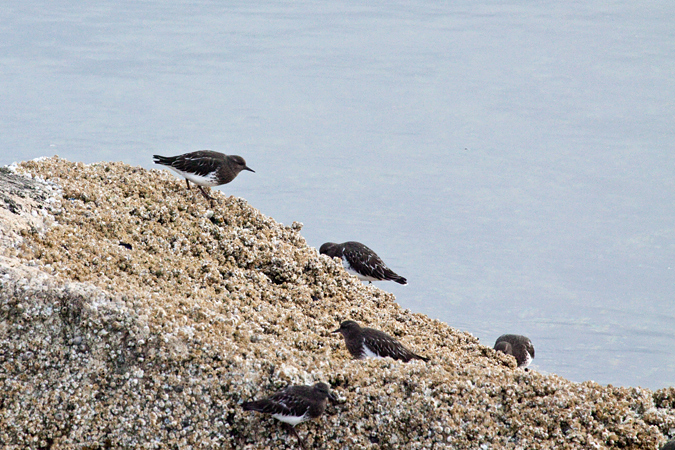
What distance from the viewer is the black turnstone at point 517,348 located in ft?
29.2

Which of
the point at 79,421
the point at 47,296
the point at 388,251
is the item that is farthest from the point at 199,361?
the point at 388,251

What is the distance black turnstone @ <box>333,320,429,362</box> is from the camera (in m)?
6.85

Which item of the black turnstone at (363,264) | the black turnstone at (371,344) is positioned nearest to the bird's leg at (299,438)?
the black turnstone at (371,344)

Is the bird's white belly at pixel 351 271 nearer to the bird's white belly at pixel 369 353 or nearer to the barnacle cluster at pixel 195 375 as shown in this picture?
the barnacle cluster at pixel 195 375

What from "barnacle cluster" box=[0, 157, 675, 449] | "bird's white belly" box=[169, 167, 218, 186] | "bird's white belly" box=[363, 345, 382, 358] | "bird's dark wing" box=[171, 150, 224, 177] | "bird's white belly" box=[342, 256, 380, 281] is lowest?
"bird's white belly" box=[342, 256, 380, 281]

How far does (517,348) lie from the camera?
9367 millimetres

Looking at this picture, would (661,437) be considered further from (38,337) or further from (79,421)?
(38,337)

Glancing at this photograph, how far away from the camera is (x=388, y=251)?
1636 centimetres

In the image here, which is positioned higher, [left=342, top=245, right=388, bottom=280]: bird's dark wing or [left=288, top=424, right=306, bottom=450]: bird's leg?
[left=288, top=424, right=306, bottom=450]: bird's leg

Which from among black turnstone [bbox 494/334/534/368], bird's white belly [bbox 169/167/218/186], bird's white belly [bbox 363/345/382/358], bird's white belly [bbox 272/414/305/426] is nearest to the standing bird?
bird's white belly [bbox 272/414/305/426]

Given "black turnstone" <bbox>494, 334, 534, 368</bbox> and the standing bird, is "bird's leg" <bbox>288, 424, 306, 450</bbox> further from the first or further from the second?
"black turnstone" <bbox>494, 334, 534, 368</bbox>

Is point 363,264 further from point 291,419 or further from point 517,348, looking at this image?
point 291,419

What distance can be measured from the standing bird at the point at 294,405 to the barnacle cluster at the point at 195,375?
0.77ft

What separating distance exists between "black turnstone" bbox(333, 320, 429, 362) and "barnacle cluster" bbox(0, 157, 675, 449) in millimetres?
200
